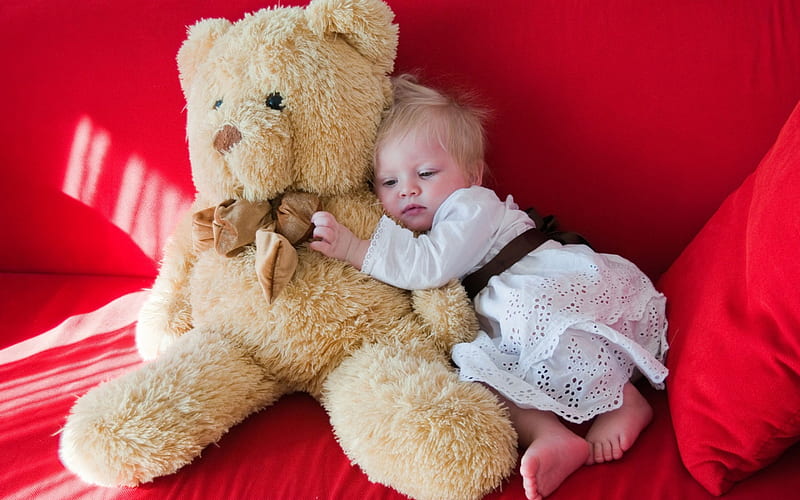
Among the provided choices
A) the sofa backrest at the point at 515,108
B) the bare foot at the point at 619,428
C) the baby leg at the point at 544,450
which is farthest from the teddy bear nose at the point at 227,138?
the bare foot at the point at 619,428

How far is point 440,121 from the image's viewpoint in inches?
46.2

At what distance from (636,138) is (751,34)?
0.26 m

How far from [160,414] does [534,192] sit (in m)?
0.77

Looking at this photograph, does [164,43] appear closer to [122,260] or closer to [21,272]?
[122,260]

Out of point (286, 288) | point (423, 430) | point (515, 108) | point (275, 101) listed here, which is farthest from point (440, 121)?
point (423, 430)

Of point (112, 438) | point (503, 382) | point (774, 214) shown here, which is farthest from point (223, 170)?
point (774, 214)

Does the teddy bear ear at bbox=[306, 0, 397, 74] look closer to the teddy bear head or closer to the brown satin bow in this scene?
the teddy bear head

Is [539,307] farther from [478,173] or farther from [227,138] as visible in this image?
[227,138]

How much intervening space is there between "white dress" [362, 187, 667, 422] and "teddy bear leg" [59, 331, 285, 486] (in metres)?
0.27

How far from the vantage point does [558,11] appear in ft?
4.07

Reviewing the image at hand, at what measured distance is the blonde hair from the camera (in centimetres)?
114

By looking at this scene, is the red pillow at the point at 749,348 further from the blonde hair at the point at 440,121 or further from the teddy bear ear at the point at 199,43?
the teddy bear ear at the point at 199,43

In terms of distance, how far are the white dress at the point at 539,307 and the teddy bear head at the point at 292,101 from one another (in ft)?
0.52

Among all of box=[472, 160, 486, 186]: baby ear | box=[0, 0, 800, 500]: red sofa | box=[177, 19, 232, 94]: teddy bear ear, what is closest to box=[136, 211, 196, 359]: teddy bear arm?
box=[0, 0, 800, 500]: red sofa
